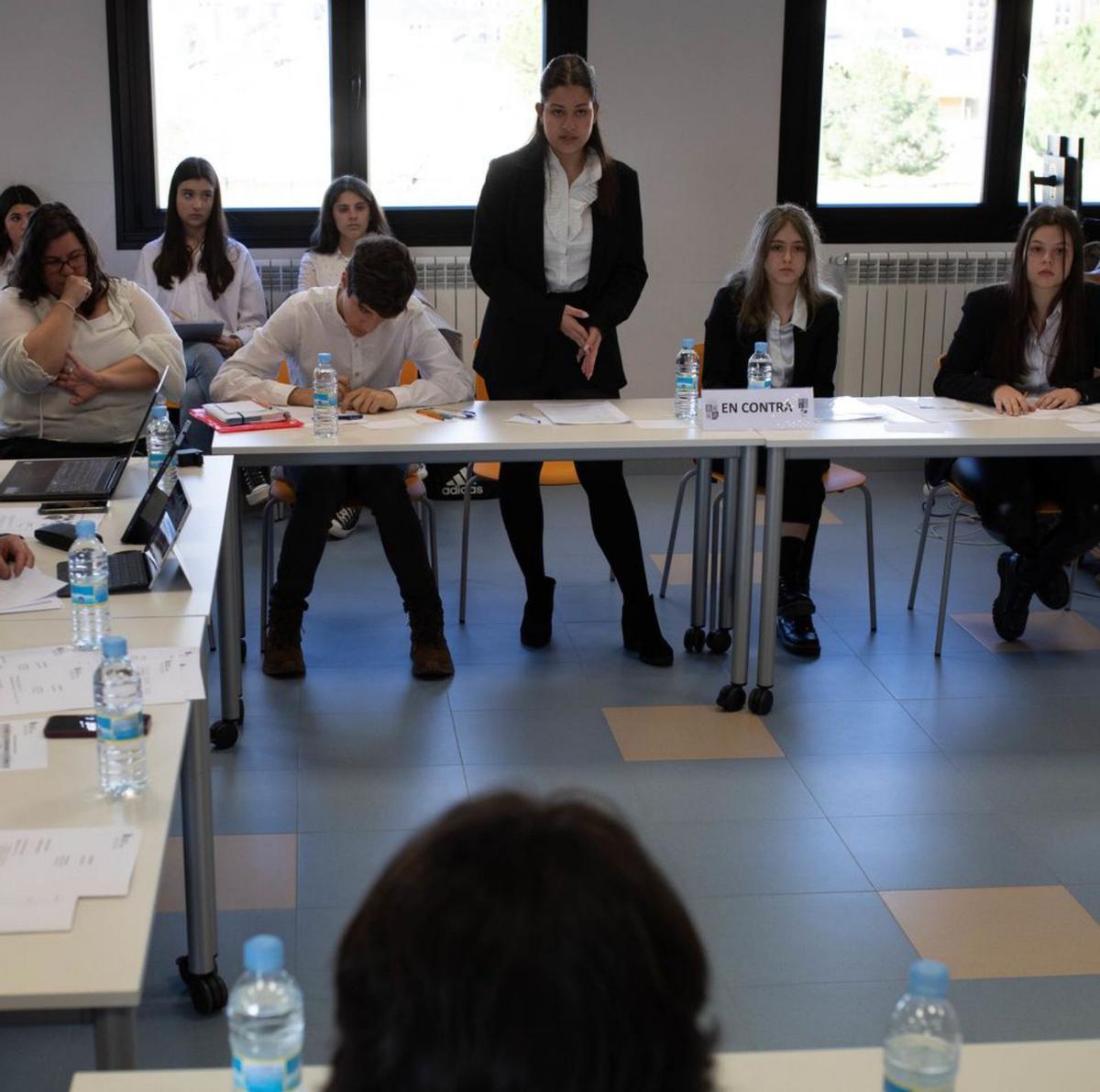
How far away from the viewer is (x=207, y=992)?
2.40 metres

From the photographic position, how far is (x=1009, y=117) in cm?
641

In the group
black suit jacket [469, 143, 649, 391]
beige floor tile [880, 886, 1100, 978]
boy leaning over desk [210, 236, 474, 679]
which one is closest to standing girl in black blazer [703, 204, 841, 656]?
black suit jacket [469, 143, 649, 391]

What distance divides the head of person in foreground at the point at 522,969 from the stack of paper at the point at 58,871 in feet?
2.58

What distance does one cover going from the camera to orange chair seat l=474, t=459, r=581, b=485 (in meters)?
4.36

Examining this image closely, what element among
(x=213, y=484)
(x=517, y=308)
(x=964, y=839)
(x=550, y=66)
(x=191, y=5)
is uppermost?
(x=191, y=5)

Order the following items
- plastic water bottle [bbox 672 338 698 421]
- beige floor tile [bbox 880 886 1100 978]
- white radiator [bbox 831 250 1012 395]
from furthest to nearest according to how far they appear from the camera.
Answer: white radiator [bbox 831 250 1012 395]
plastic water bottle [bbox 672 338 698 421]
beige floor tile [bbox 880 886 1100 978]

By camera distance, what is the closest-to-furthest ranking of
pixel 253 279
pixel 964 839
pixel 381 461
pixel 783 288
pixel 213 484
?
pixel 964 839 → pixel 213 484 → pixel 381 461 → pixel 783 288 → pixel 253 279

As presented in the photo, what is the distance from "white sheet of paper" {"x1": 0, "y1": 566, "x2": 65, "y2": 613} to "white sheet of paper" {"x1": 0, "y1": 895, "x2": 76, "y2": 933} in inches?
41.0

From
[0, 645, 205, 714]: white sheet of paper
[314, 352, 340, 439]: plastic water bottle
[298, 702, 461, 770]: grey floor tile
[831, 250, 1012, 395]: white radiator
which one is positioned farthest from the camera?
[831, 250, 1012, 395]: white radiator

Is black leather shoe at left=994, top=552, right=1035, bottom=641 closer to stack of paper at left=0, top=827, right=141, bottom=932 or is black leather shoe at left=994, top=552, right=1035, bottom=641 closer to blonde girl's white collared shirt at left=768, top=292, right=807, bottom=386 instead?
blonde girl's white collared shirt at left=768, top=292, right=807, bottom=386

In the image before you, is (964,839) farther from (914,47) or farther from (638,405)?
(914,47)

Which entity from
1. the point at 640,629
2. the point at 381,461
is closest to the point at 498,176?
the point at 381,461

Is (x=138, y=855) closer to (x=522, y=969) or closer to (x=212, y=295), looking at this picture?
(x=522, y=969)

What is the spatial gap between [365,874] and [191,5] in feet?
14.3
